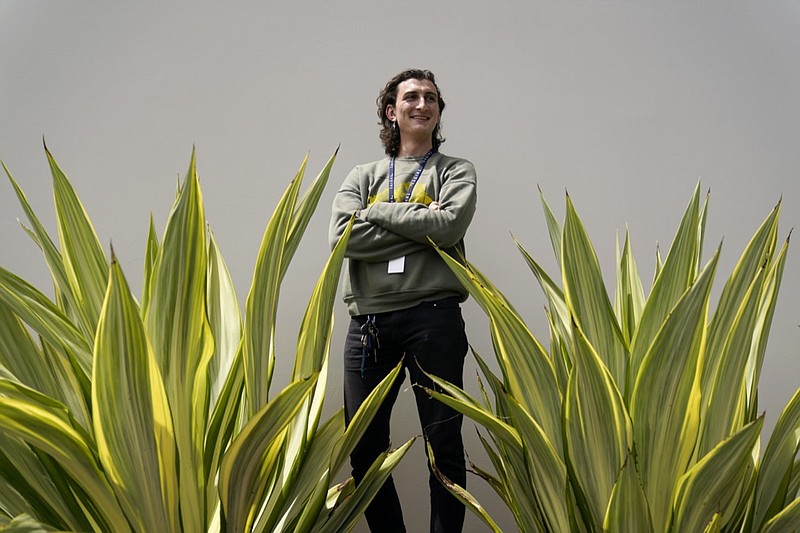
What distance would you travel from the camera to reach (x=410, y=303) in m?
2.02

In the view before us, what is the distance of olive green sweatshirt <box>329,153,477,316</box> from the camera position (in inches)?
78.6

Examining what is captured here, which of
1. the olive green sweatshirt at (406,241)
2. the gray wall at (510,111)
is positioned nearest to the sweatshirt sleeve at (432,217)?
the olive green sweatshirt at (406,241)

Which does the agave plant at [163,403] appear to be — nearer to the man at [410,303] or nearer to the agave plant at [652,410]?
the agave plant at [652,410]

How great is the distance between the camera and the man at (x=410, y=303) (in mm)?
1985

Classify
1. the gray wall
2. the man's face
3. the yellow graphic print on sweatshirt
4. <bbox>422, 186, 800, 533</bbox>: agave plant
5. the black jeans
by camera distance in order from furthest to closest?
the gray wall
the man's face
the yellow graphic print on sweatshirt
the black jeans
<bbox>422, 186, 800, 533</bbox>: agave plant

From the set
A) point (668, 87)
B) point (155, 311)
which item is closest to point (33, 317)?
point (155, 311)

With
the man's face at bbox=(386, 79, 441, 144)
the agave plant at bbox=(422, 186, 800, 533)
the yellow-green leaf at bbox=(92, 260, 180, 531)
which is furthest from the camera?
the man's face at bbox=(386, 79, 441, 144)

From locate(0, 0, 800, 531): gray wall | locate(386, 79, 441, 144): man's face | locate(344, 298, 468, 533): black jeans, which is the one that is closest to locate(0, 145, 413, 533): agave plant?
locate(344, 298, 468, 533): black jeans

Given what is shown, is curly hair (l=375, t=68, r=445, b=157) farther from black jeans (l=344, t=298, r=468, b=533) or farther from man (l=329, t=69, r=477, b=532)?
black jeans (l=344, t=298, r=468, b=533)

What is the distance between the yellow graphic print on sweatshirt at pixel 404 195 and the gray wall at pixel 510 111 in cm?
55

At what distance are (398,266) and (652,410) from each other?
2.88 ft

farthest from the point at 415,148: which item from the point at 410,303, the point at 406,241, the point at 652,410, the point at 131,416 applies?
the point at 131,416

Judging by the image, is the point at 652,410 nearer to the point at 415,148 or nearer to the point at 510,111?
the point at 415,148

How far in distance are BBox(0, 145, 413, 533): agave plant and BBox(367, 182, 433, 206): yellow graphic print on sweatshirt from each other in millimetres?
617
